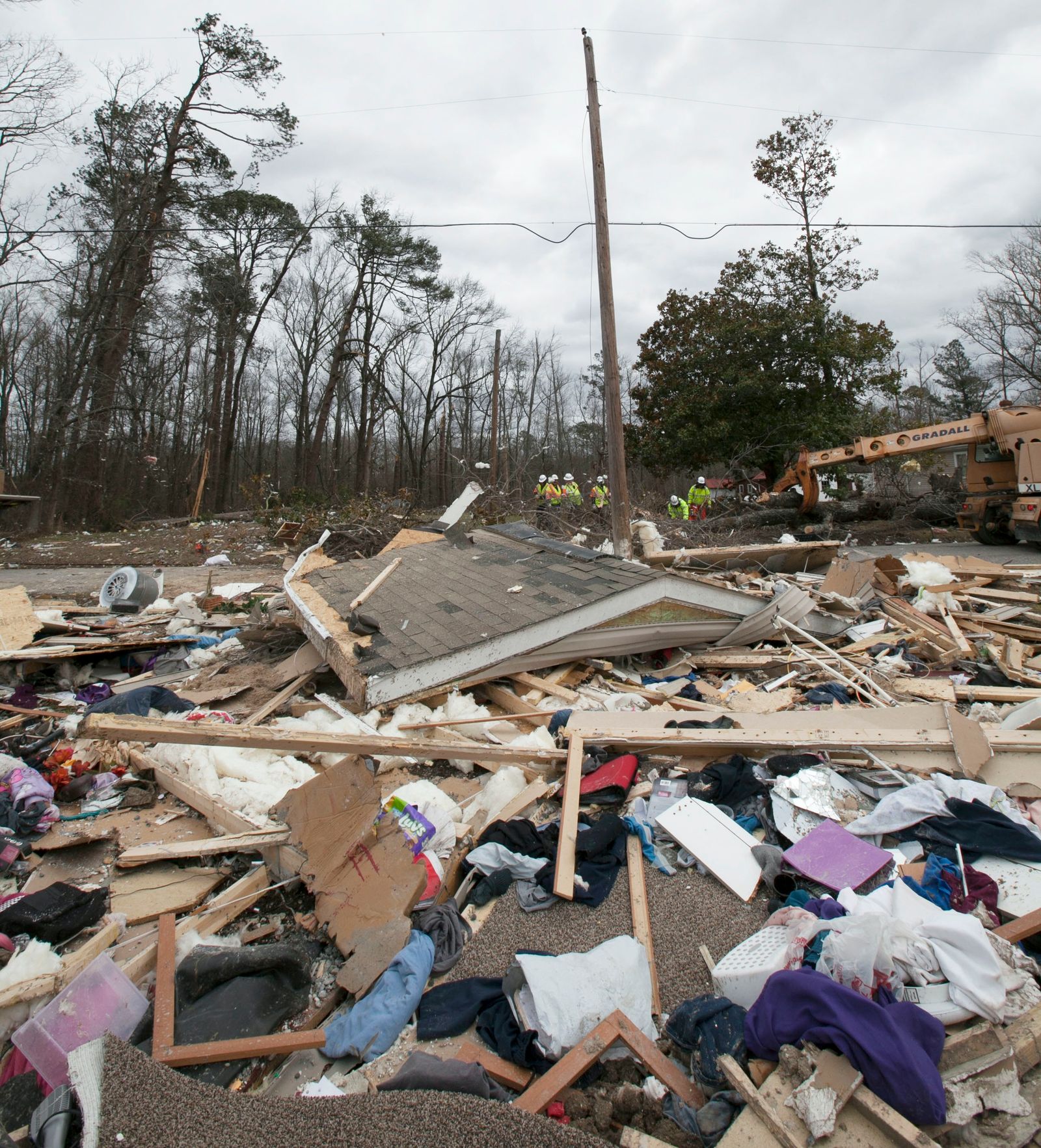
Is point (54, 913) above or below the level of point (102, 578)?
below

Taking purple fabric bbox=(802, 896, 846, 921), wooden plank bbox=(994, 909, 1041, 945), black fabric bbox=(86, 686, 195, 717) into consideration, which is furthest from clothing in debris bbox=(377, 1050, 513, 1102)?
black fabric bbox=(86, 686, 195, 717)

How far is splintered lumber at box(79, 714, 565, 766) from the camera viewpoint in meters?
3.94

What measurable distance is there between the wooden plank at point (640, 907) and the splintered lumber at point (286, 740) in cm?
91

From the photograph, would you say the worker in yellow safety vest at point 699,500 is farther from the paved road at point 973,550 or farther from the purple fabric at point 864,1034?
the purple fabric at point 864,1034

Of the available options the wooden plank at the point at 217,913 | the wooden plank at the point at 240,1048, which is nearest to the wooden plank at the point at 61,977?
the wooden plank at the point at 217,913

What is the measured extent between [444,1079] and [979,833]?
2587 mm

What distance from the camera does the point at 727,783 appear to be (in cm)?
381

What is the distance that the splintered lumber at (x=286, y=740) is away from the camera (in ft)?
12.9

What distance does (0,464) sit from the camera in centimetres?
2864

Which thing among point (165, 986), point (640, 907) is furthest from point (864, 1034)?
point (165, 986)

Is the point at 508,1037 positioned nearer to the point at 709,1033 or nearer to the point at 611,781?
the point at 709,1033

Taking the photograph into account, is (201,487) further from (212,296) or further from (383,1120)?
(383,1120)

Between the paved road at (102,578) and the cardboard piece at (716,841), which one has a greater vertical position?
the paved road at (102,578)

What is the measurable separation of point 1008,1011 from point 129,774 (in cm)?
472
